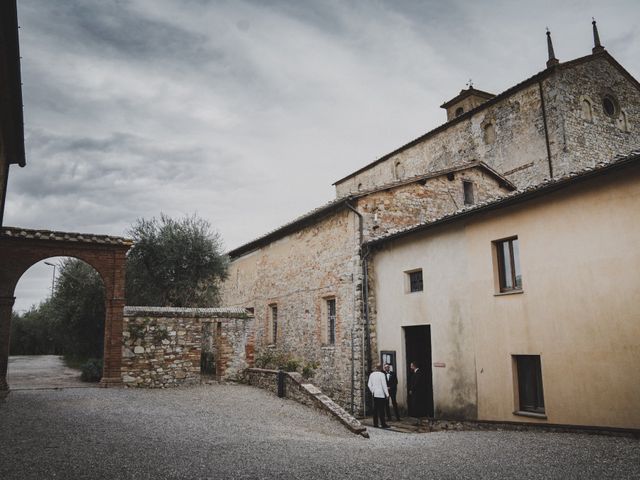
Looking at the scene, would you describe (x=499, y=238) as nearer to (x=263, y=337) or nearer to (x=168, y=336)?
(x=168, y=336)

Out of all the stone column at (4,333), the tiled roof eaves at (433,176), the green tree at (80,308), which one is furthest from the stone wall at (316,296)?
the stone column at (4,333)

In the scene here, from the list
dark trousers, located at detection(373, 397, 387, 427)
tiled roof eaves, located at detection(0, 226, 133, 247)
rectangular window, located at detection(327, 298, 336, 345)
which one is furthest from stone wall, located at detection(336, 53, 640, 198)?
tiled roof eaves, located at detection(0, 226, 133, 247)

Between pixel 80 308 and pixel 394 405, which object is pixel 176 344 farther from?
pixel 394 405

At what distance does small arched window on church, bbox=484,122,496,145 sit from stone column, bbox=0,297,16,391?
61.9 ft

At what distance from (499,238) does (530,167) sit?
10116mm

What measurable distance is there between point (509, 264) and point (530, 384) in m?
2.51

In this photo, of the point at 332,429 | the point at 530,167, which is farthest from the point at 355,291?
the point at 530,167

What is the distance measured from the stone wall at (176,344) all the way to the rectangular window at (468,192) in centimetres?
850

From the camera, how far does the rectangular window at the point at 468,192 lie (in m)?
16.5

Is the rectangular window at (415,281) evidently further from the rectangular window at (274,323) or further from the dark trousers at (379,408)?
the rectangular window at (274,323)

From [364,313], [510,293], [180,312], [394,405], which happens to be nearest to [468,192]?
[364,313]

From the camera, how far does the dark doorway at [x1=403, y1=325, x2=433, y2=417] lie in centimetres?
1288

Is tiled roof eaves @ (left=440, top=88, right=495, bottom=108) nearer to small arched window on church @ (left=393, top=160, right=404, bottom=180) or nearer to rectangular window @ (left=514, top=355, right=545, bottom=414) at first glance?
small arched window on church @ (left=393, top=160, right=404, bottom=180)

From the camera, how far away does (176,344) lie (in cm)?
1392
